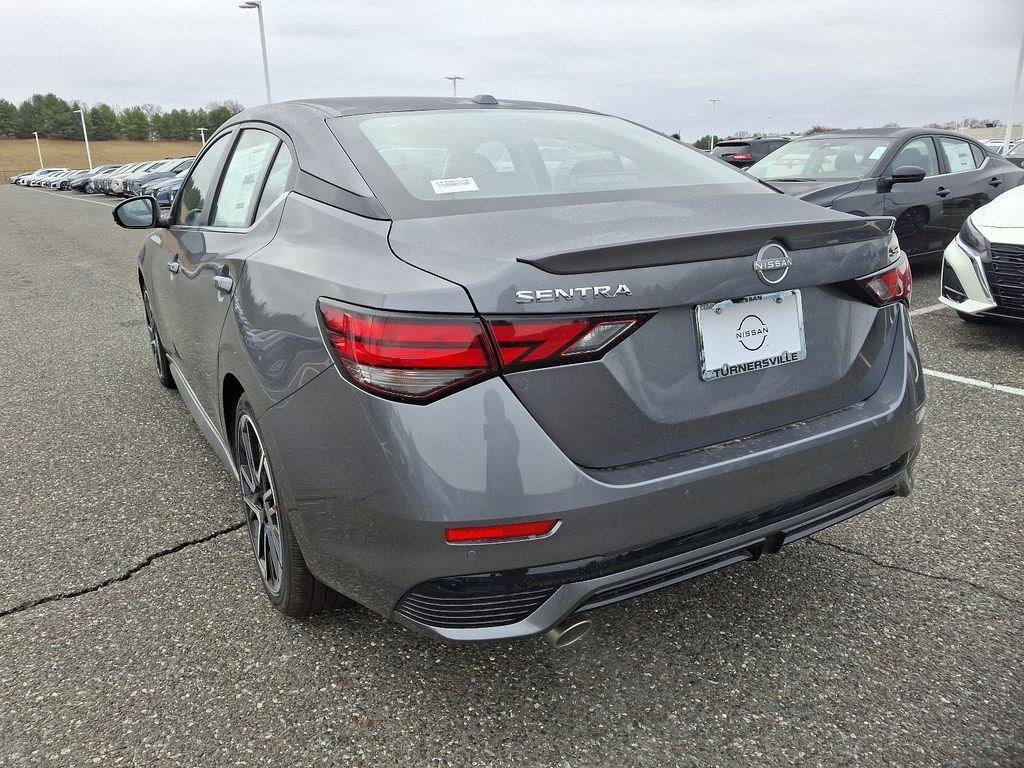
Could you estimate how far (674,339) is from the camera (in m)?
1.74

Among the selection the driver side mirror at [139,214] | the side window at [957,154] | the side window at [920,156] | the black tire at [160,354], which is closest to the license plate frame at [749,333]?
the driver side mirror at [139,214]

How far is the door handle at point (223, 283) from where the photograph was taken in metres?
2.42

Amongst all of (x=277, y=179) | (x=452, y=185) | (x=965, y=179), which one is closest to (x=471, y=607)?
(x=452, y=185)

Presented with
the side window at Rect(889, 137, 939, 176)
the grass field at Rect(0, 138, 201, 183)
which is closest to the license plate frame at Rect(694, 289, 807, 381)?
the side window at Rect(889, 137, 939, 176)

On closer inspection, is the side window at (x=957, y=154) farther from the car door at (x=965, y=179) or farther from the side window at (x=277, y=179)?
the side window at (x=277, y=179)

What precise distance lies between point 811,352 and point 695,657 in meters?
0.91

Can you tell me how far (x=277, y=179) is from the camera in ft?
8.16

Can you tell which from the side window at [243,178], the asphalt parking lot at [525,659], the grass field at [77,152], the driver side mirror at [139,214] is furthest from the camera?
the grass field at [77,152]

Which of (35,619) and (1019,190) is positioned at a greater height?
(1019,190)

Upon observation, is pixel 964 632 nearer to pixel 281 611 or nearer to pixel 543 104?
pixel 281 611

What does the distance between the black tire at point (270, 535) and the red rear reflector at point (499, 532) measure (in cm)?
66

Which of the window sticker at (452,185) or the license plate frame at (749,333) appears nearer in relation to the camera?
the license plate frame at (749,333)

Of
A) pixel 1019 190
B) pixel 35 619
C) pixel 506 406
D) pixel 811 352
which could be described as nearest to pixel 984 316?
pixel 1019 190

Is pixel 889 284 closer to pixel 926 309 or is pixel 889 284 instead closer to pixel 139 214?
pixel 139 214
